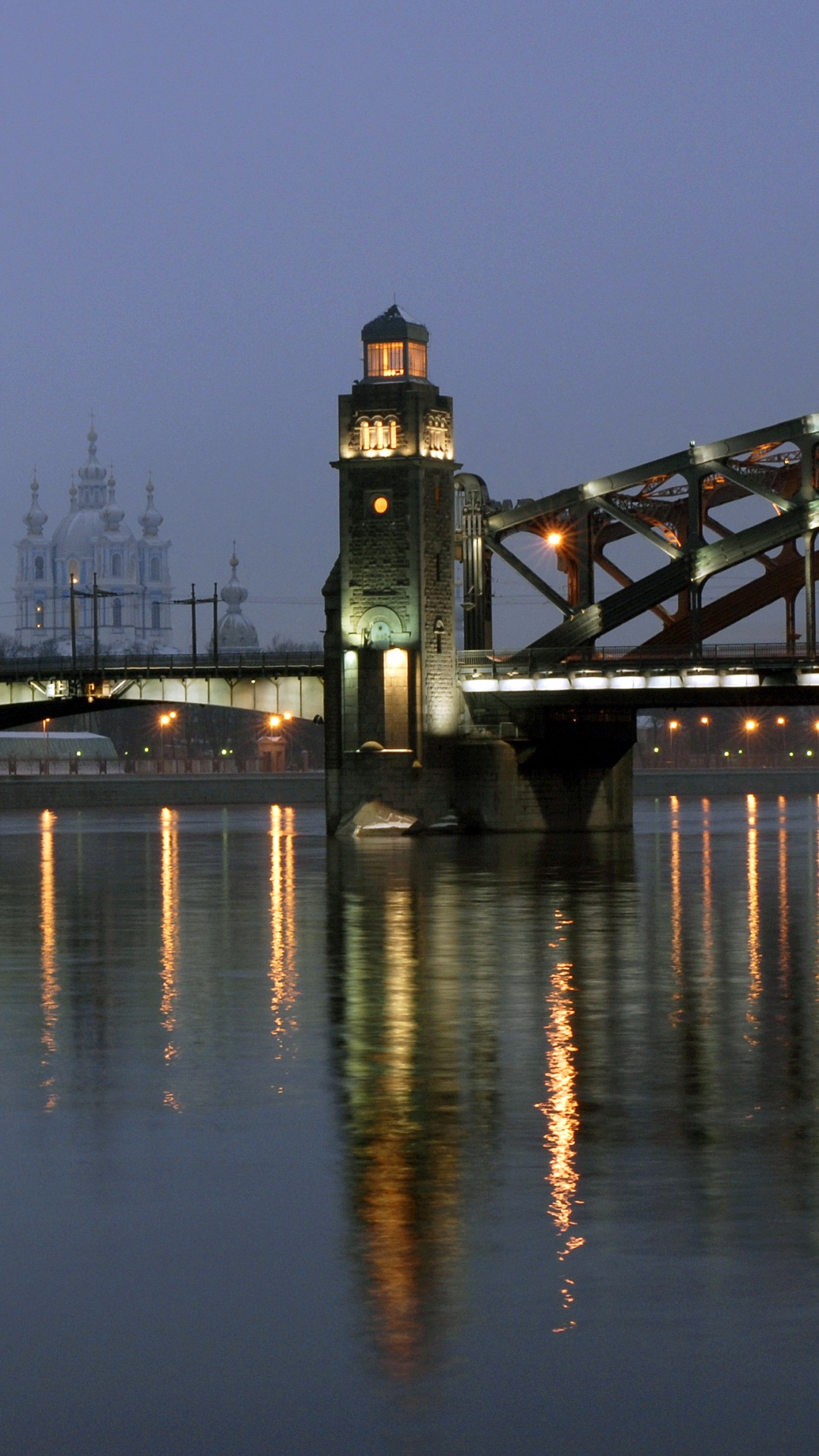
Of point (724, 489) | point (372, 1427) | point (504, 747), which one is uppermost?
point (724, 489)

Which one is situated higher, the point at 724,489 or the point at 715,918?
the point at 724,489

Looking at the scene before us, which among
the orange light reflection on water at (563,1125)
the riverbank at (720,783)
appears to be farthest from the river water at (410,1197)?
the riverbank at (720,783)

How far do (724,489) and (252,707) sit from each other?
24.7 m

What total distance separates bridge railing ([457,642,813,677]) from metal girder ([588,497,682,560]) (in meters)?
3.97

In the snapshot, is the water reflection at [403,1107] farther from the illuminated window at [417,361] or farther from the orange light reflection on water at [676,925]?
the illuminated window at [417,361]

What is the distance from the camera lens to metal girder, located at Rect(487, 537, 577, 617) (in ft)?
300

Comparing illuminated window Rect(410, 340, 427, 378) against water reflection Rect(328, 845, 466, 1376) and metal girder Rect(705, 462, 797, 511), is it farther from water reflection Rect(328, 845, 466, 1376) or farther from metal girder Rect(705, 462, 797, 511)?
water reflection Rect(328, 845, 466, 1376)

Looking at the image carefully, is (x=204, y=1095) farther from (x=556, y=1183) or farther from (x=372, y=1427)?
(x=372, y=1427)

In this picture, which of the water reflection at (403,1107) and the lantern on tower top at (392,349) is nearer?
the water reflection at (403,1107)

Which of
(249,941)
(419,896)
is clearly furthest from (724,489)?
(249,941)

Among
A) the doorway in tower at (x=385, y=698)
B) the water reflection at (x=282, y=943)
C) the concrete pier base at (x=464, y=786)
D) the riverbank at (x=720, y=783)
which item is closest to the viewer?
the water reflection at (x=282, y=943)

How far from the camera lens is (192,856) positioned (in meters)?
71.6

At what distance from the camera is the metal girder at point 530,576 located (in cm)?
9156

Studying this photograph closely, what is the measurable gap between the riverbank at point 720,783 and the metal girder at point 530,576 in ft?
207
